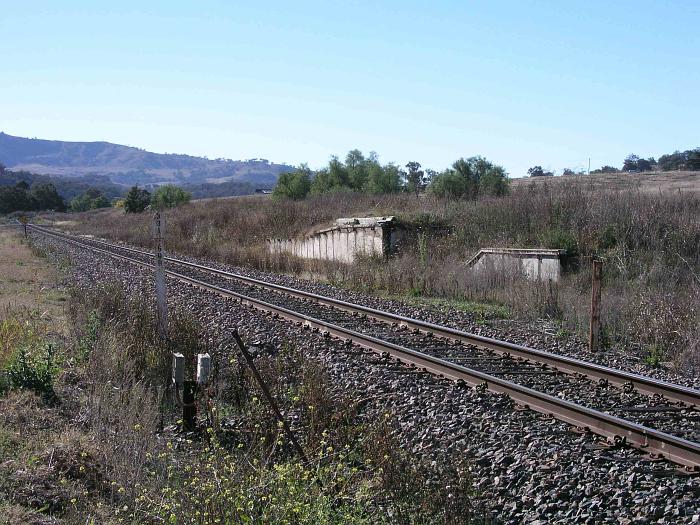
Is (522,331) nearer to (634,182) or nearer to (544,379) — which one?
(544,379)

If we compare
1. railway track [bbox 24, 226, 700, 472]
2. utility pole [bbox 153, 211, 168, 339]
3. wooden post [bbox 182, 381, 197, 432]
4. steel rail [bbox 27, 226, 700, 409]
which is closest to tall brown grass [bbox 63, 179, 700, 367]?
steel rail [bbox 27, 226, 700, 409]

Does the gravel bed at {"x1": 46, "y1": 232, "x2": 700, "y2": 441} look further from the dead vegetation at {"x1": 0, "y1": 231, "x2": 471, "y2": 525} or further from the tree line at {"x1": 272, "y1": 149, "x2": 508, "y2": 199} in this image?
the tree line at {"x1": 272, "y1": 149, "x2": 508, "y2": 199}

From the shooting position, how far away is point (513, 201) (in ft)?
80.6

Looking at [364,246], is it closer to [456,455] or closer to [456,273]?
[456,273]

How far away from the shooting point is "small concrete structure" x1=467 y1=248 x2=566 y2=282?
1850cm

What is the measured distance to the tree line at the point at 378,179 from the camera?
42.7m

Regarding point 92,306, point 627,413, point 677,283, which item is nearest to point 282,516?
point 627,413

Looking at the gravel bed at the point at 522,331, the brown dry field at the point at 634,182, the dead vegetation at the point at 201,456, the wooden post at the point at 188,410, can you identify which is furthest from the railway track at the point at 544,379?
the brown dry field at the point at 634,182

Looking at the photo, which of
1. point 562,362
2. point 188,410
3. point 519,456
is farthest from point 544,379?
point 188,410

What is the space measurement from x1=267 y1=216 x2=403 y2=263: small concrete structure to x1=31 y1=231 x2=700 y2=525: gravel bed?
13937mm

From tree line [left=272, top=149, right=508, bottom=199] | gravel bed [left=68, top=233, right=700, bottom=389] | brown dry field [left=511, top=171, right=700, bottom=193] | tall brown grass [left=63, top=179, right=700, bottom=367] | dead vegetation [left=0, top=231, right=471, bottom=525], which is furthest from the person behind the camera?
tree line [left=272, top=149, right=508, bottom=199]

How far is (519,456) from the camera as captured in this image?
6.80 m

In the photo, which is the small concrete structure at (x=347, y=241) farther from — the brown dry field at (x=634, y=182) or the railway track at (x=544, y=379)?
the railway track at (x=544, y=379)

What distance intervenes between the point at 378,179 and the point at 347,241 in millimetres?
29532
